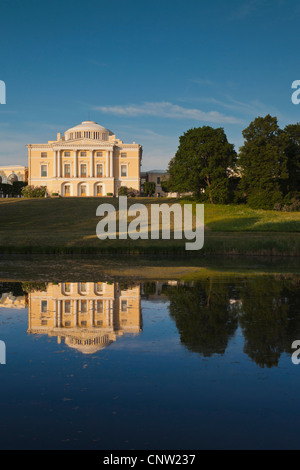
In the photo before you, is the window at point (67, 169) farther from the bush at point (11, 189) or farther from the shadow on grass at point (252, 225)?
the shadow on grass at point (252, 225)

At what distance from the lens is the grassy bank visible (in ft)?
101

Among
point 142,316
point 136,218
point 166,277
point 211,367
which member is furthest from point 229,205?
point 211,367

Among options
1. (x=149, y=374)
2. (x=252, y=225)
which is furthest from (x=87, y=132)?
(x=149, y=374)

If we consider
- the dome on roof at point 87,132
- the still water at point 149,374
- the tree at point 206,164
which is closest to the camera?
the still water at point 149,374

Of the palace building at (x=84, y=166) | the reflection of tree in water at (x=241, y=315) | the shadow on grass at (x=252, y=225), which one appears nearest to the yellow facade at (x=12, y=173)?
the palace building at (x=84, y=166)

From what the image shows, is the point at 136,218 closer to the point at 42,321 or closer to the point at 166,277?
the point at 166,277

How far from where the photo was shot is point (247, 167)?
5894 cm

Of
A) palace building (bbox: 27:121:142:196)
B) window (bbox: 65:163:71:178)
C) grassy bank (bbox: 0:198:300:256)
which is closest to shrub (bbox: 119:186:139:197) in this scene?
palace building (bbox: 27:121:142:196)

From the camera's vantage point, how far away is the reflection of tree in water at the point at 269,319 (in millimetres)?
8969

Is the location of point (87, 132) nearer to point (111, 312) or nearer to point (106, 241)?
point (106, 241)

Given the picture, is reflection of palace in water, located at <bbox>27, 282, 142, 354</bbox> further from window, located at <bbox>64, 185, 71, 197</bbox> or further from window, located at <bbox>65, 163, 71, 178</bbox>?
window, located at <bbox>65, 163, 71, 178</bbox>

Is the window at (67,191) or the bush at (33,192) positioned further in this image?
the window at (67,191)

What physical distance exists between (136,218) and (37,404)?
4353 centimetres

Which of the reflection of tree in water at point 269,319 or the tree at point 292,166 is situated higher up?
the tree at point 292,166
